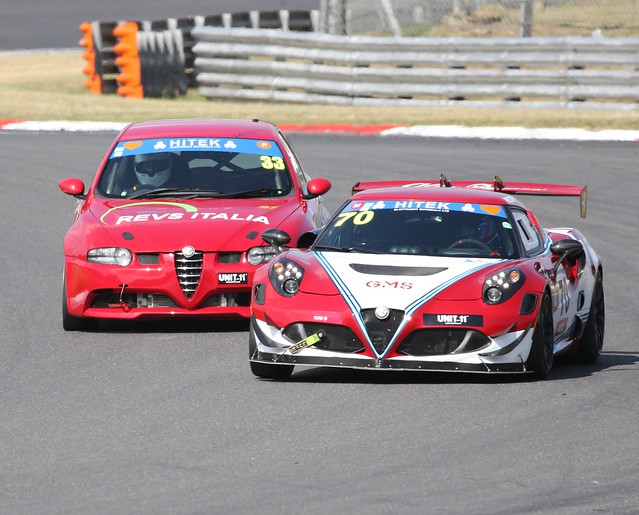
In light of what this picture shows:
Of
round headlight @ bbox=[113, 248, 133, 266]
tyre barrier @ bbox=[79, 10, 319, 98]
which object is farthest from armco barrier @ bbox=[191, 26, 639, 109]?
round headlight @ bbox=[113, 248, 133, 266]

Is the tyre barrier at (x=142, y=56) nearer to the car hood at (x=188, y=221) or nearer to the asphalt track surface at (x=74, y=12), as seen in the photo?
the asphalt track surface at (x=74, y=12)

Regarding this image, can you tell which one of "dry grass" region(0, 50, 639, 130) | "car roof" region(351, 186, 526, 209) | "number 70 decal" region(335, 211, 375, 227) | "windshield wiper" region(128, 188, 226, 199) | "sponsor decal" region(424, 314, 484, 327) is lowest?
"dry grass" region(0, 50, 639, 130)

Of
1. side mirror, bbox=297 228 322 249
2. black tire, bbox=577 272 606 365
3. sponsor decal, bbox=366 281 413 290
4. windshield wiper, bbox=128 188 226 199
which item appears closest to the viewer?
sponsor decal, bbox=366 281 413 290

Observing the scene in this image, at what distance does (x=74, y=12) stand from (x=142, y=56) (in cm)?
2040

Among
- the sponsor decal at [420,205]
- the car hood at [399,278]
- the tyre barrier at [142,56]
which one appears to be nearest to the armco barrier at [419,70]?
the tyre barrier at [142,56]

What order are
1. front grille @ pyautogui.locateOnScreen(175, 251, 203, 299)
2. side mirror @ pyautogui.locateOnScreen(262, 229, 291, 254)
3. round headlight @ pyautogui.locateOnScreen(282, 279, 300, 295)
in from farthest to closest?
Result: front grille @ pyautogui.locateOnScreen(175, 251, 203, 299) → side mirror @ pyautogui.locateOnScreen(262, 229, 291, 254) → round headlight @ pyautogui.locateOnScreen(282, 279, 300, 295)

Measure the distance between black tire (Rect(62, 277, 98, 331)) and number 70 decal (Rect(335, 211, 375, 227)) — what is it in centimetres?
231

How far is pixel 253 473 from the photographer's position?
6781mm

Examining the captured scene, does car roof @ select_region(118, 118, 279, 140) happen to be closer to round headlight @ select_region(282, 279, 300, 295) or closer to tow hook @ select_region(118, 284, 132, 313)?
tow hook @ select_region(118, 284, 132, 313)

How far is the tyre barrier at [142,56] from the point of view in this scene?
29.2m

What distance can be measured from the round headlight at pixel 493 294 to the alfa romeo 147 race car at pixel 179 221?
8.34ft

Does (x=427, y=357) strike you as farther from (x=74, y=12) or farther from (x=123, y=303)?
(x=74, y=12)

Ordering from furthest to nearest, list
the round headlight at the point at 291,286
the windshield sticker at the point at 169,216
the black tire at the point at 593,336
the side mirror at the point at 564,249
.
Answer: the windshield sticker at the point at 169,216
the black tire at the point at 593,336
the side mirror at the point at 564,249
the round headlight at the point at 291,286

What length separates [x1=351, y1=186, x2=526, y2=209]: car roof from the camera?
→ 1001 centimetres
